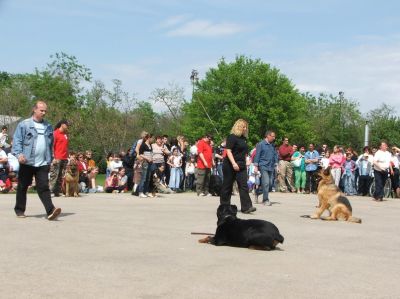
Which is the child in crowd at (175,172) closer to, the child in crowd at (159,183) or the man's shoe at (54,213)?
the child in crowd at (159,183)

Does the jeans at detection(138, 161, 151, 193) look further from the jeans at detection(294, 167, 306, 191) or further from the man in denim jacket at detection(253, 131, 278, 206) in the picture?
the jeans at detection(294, 167, 306, 191)

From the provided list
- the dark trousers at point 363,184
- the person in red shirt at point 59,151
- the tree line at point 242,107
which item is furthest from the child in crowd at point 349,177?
the tree line at point 242,107

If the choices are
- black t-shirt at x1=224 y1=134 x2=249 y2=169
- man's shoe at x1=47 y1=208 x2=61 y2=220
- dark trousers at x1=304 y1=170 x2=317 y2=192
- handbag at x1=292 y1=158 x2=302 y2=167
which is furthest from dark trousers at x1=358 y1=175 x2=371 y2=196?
man's shoe at x1=47 y1=208 x2=61 y2=220

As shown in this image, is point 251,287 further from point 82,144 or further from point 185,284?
point 82,144

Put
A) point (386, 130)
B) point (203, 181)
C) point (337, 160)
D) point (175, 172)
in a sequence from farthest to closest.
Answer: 1. point (386, 130)
2. point (337, 160)
3. point (175, 172)
4. point (203, 181)

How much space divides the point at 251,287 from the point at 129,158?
15.9m

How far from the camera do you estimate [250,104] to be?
67.2 metres

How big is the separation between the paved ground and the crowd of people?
1.27 metres

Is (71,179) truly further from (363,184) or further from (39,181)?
(363,184)

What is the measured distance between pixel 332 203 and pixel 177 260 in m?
5.92

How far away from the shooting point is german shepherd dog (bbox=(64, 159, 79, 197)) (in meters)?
16.4

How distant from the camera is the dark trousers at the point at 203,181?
19062mm

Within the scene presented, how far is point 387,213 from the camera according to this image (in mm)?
14938

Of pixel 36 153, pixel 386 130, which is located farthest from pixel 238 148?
pixel 386 130
